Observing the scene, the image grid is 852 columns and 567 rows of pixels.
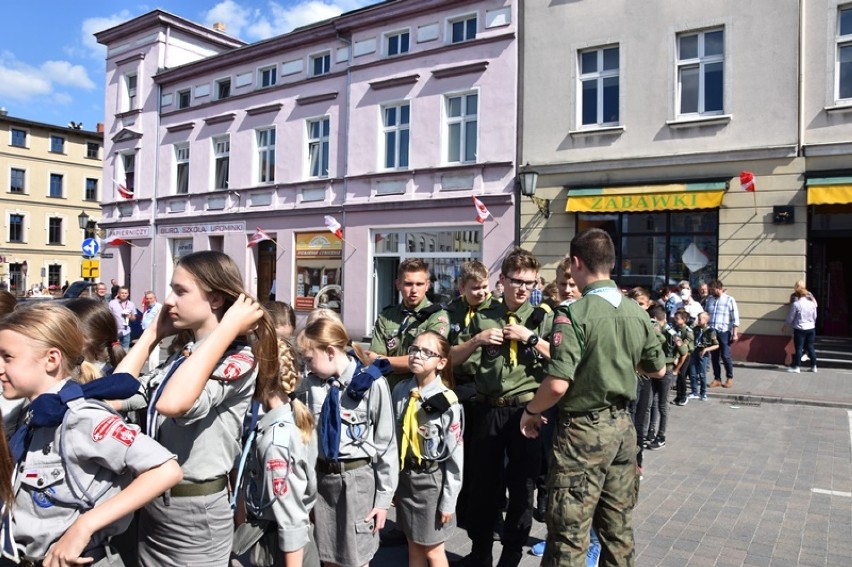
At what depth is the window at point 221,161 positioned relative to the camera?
23122 millimetres

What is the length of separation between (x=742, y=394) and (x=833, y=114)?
21.6ft

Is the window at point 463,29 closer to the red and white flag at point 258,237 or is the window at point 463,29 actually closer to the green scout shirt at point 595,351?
the red and white flag at point 258,237

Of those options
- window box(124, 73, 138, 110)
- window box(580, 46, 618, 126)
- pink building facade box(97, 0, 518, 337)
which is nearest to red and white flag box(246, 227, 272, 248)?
pink building facade box(97, 0, 518, 337)

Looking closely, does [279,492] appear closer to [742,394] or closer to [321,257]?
[742,394]

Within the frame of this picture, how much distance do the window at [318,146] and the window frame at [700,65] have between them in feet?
34.5

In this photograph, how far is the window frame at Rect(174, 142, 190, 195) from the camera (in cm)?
2447

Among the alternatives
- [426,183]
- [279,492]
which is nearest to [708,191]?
[426,183]

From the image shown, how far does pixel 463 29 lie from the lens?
57.5 feet

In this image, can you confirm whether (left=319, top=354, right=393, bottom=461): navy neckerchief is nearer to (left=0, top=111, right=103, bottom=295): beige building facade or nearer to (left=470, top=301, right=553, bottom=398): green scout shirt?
(left=470, top=301, right=553, bottom=398): green scout shirt

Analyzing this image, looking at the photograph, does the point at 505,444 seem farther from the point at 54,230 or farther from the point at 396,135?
the point at 54,230

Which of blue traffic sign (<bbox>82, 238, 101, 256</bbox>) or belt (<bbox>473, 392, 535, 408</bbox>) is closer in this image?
belt (<bbox>473, 392, 535, 408</bbox>)

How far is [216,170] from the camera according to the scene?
77.3ft

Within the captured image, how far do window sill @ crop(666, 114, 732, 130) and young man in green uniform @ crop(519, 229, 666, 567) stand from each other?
12.3m

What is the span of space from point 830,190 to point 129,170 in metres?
24.7
